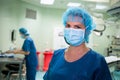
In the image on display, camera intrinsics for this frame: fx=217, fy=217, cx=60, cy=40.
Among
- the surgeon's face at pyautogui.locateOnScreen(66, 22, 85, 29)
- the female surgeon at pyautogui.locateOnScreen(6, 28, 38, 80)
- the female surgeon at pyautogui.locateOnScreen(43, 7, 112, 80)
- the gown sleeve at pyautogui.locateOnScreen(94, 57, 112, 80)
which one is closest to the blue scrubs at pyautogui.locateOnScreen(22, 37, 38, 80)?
the female surgeon at pyautogui.locateOnScreen(6, 28, 38, 80)

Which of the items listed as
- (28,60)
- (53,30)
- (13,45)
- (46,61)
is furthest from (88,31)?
(53,30)

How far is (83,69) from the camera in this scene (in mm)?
1680

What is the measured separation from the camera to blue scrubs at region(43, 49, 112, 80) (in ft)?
5.32

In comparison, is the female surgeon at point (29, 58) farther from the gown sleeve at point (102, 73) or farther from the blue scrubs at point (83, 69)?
the gown sleeve at point (102, 73)

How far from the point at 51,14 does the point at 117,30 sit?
4819 mm

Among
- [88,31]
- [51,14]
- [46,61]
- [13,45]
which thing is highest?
[51,14]

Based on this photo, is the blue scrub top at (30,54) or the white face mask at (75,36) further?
the blue scrub top at (30,54)

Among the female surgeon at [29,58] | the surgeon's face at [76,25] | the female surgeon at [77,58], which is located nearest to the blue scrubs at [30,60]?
the female surgeon at [29,58]

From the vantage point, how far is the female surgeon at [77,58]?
5.38 ft

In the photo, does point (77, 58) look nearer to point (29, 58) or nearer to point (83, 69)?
point (83, 69)

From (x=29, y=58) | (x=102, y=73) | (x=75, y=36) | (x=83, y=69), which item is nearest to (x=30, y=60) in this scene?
(x=29, y=58)

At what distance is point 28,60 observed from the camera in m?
5.39

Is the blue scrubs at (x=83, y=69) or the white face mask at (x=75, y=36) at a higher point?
the white face mask at (x=75, y=36)

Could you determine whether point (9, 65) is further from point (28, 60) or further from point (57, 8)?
point (57, 8)
